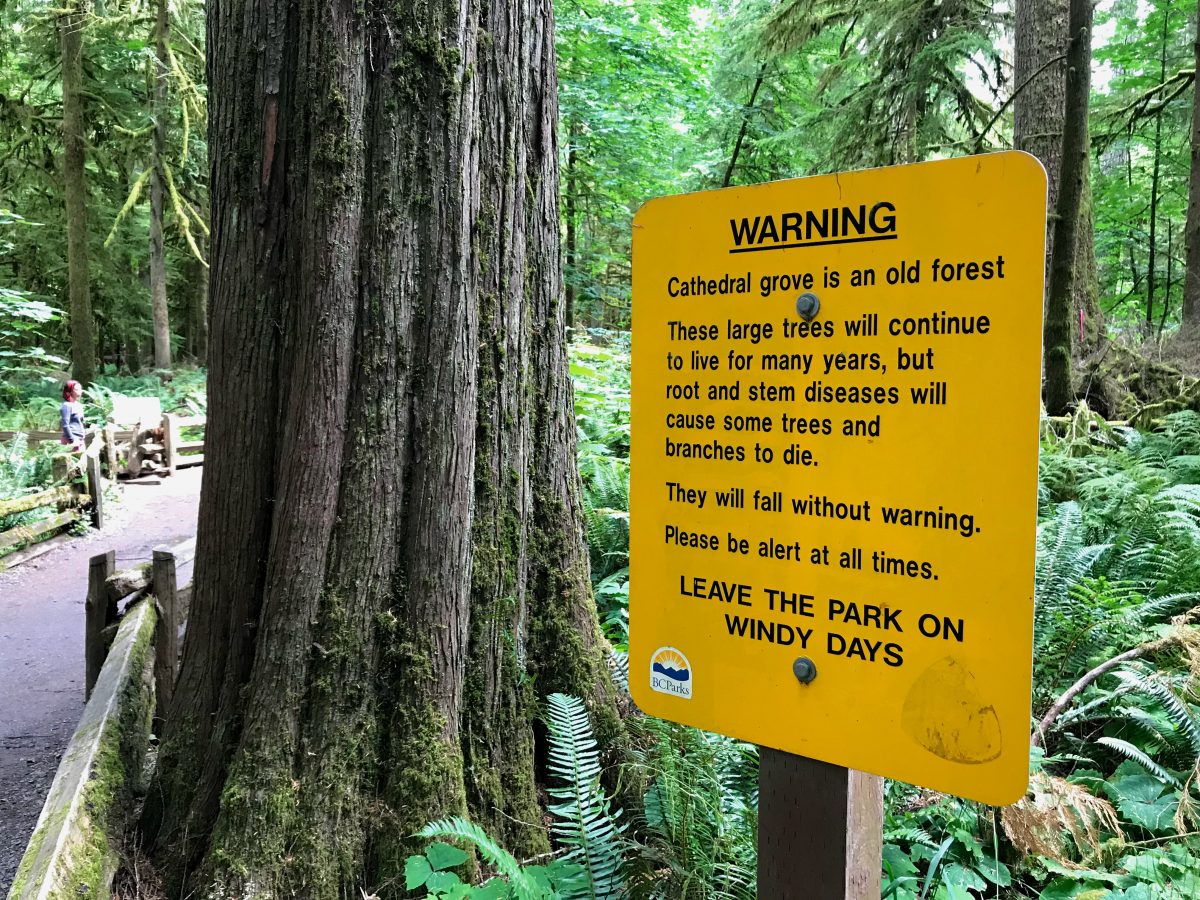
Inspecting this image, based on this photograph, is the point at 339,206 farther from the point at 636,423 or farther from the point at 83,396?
the point at 83,396

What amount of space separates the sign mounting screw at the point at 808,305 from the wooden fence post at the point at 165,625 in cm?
418

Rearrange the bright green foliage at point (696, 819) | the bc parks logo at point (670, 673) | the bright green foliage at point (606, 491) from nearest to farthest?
the bc parks logo at point (670, 673) → the bright green foliage at point (696, 819) → the bright green foliage at point (606, 491)

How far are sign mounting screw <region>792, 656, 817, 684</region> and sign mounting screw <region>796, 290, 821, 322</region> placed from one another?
0.67m

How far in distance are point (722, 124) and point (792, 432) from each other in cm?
1557

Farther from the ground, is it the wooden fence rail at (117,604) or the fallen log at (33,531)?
the wooden fence rail at (117,604)

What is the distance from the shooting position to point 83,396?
668 inches

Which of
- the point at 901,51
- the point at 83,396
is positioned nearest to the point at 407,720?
the point at 901,51

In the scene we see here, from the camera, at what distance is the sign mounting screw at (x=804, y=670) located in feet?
4.88

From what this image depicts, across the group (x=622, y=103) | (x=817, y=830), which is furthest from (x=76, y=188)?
(x=817, y=830)

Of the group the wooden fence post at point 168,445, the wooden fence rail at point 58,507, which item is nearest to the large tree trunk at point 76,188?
the wooden fence post at point 168,445

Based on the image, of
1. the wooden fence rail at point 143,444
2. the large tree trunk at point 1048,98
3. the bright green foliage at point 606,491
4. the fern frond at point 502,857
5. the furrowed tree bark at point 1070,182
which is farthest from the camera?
the wooden fence rail at point 143,444

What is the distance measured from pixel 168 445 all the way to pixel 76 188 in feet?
24.9

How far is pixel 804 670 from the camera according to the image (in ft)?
4.91

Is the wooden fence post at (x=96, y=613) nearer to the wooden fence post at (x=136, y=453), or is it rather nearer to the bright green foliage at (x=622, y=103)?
the wooden fence post at (x=136, y=453)
